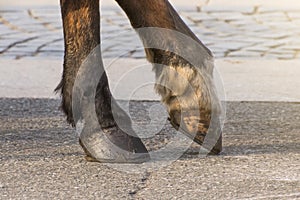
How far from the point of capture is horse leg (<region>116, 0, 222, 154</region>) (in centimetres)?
359

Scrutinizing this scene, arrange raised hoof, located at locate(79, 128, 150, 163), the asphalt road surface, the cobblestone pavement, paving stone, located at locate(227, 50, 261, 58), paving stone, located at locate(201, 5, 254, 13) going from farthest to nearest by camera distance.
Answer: paving stone, located at locate(201, 5, 254, 13)
the cobblestone pavement
paving stone, located at locate(227, 50, 261, 58)
raised hoof, located at locate(79, 128, 150, 163)
the asphalt road surface

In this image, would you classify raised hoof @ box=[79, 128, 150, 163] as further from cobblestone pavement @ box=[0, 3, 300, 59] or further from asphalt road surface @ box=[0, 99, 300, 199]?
cobblestone pavement @ box=[0, 3, 300, 59]

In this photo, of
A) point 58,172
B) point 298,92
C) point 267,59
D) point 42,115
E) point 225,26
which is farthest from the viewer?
point 225,26

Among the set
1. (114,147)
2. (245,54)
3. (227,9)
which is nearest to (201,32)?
(245,54)

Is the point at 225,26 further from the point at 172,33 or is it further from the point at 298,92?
the point at 172,33

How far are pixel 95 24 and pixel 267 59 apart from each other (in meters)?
2.60

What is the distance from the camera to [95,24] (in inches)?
141

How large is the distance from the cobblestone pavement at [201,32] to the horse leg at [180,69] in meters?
2.37

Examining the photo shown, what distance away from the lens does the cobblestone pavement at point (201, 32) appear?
6223 millimetres

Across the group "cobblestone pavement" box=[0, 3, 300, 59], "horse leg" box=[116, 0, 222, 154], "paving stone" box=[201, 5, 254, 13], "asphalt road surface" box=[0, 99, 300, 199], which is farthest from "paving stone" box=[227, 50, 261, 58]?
"horse leg" box=[116, 0, 222, 154]

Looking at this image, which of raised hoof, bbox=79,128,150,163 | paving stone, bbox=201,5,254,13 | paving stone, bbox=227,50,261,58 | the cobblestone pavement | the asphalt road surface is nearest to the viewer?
the asphalt road surface

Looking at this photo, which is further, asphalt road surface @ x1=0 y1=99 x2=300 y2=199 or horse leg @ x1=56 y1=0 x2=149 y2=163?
horse leg @ x1=56 y1=0 x2=149 y2=163

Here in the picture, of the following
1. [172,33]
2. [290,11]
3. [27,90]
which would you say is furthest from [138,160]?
[290,11]

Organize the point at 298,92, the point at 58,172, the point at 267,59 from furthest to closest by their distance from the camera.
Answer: the point at 267,59 < the point at 298,92 < the point at 58,172
